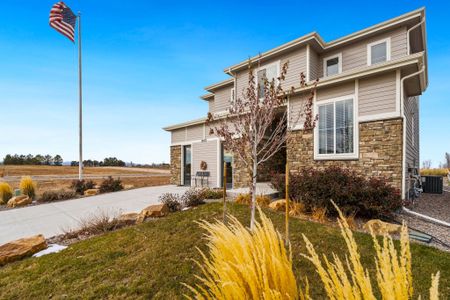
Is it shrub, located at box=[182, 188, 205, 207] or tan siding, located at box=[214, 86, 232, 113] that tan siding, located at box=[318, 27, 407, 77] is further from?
shrub, located at box=[182, 188, 205, 207]

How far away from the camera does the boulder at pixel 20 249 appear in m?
4.11

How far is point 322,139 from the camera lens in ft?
26.6

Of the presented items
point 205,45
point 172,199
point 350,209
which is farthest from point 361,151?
point 205,45

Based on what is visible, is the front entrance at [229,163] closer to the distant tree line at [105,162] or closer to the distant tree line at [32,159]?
the distant tree line at [32,159]

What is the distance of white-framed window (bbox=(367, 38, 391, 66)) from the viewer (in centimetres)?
933

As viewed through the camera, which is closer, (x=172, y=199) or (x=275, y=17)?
(x=172, y=199)

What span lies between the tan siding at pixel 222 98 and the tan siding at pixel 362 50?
617cm

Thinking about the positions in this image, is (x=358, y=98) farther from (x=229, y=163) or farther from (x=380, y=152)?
(x=229, y=163)

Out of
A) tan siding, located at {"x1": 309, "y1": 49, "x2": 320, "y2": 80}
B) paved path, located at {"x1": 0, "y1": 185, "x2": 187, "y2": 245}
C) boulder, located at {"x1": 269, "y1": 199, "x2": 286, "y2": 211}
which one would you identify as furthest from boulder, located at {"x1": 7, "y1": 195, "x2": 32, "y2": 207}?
tan siding, located at {"x1": 309, "y1": 49, "x2": 320, "y2": 80}

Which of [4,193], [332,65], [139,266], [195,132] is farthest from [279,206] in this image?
[4,193]

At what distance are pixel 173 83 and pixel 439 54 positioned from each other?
58.7ft

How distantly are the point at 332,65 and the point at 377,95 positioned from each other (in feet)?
15.8

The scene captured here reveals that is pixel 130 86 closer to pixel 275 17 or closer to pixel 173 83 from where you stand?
pixel 173 83

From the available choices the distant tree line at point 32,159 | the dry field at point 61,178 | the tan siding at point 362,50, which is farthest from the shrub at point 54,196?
the distant tree line at point 32,159
